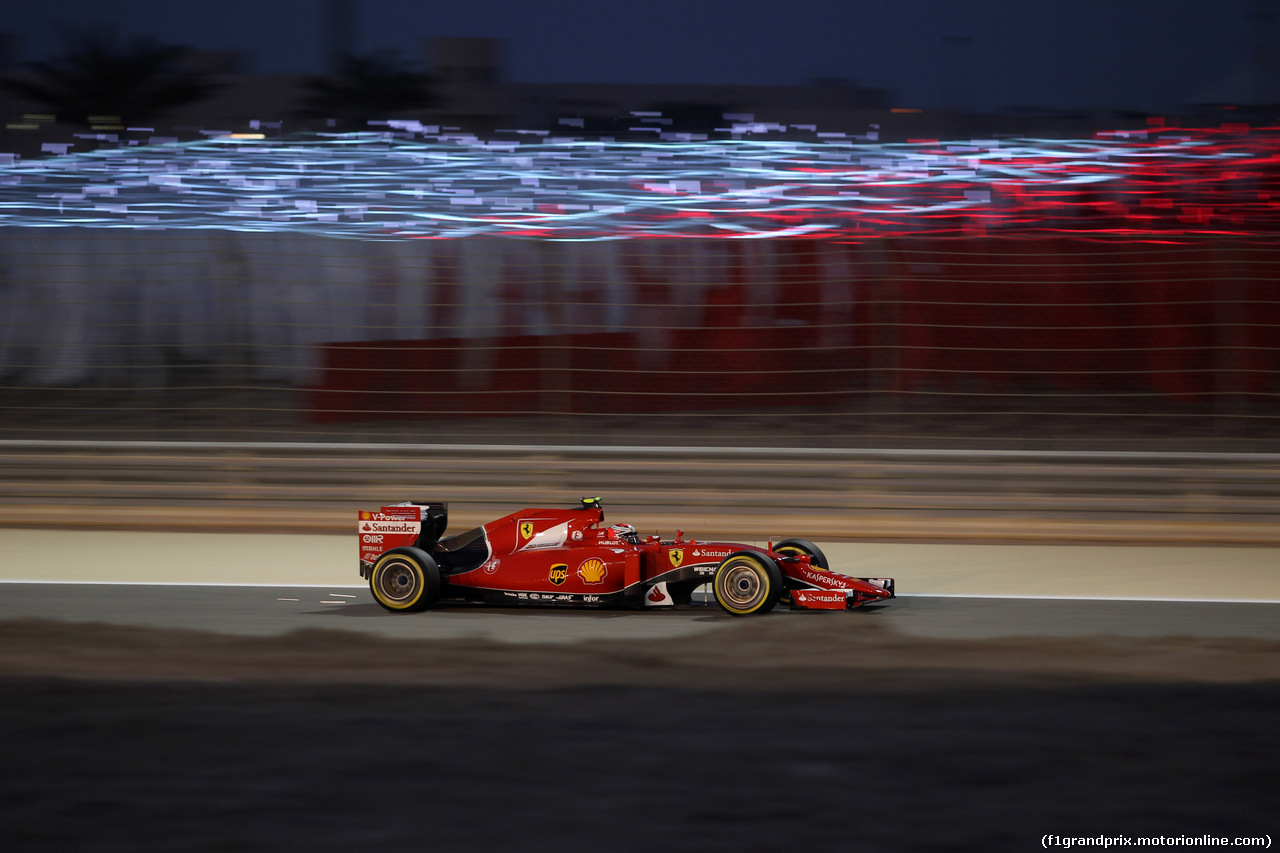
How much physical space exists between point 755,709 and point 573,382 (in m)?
6.27

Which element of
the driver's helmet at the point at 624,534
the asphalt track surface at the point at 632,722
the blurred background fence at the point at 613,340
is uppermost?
the blurred background fence at the point at 613,340

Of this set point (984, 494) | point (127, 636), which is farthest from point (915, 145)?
point (127, 636)

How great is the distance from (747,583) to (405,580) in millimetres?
1753

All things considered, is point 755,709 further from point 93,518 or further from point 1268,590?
point 93,518

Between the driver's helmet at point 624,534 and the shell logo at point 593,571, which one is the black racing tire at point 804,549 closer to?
the driver's helmet at point 624,534

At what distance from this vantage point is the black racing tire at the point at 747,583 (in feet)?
23.5

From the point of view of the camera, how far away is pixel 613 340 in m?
11.4

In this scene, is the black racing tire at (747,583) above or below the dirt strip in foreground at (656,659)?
above

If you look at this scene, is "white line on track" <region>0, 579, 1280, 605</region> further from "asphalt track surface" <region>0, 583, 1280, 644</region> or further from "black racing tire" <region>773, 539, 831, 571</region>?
"black racing tire" <region>773, 539, 831, 571</region>

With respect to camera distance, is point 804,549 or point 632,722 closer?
point 632,722

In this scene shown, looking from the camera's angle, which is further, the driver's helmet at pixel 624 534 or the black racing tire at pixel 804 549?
the black racing tire at pixel 804 549

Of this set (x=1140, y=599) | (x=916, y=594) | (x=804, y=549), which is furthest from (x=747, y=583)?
(x=1140, y=599)

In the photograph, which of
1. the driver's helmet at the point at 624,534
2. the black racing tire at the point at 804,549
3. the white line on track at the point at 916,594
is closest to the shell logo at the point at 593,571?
the driver's helmet at the point at 624,534

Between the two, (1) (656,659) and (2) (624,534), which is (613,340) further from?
(1) (656,659)
